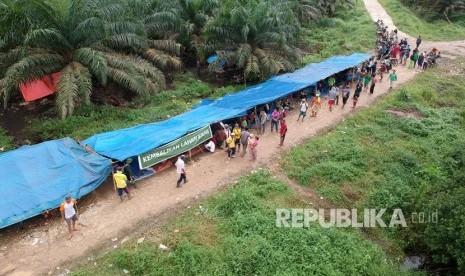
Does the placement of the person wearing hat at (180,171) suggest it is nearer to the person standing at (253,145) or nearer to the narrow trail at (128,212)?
the narrow trail at (128,212)

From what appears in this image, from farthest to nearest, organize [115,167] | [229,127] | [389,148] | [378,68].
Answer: [378,68]
[389,148]
[229,127]
[115,167]

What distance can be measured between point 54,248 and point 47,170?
2530 millimetres

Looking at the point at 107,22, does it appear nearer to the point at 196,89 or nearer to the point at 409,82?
the point at 196,89

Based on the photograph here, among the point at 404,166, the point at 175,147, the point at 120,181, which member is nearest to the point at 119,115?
the point at 175,147

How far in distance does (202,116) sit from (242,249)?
671 cm

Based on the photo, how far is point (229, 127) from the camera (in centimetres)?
1540

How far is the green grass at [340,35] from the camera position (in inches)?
1135

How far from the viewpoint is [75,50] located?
1677 centimetres

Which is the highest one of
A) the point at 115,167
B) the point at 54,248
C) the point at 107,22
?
the point at 107,22

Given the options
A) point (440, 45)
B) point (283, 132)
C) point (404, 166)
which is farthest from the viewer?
point (440, 45)

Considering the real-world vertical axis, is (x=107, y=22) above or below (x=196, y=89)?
above

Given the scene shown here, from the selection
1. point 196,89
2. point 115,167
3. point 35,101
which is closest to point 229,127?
point 115,167

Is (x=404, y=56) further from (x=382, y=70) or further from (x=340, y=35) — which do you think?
(x=340, y=35)

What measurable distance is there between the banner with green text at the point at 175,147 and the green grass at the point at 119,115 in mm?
3518
